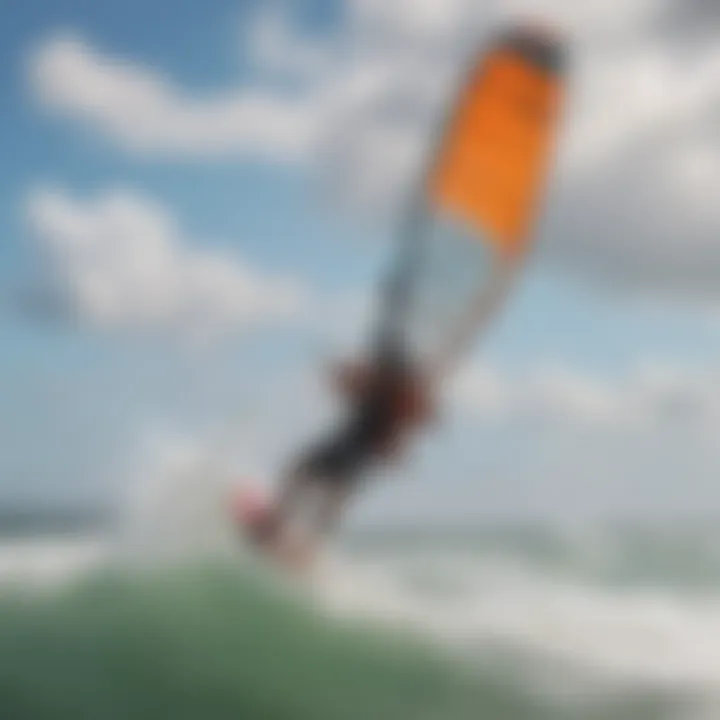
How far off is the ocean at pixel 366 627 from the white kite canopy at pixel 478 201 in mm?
532

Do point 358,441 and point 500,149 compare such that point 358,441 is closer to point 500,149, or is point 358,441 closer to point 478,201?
point 478,201

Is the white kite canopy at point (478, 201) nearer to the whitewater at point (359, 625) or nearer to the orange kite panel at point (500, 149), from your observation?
the orange kite panel at point (500, 149)

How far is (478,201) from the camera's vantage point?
404 cm

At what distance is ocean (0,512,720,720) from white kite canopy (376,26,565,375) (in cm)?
53

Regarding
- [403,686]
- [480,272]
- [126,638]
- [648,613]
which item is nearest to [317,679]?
[403,686]

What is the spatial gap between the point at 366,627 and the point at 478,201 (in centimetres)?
111

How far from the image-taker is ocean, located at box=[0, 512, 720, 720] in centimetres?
364

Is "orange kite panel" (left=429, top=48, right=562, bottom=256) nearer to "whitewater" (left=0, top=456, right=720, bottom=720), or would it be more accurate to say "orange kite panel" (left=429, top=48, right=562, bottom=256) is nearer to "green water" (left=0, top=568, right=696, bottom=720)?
"whitewater" (left=0, top=456, right=720, bottom=720)

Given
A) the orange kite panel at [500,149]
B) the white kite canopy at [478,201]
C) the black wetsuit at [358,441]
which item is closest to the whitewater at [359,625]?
the black wetsuit at [358,441]

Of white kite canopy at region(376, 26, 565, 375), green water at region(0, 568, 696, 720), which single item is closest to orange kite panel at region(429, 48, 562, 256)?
white kite canopy at region(376, 26, 565, 375)

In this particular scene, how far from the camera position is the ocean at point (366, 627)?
3637 millimetres

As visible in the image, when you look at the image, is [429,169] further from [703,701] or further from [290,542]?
[703,701]

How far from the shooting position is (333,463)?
3.77 meters

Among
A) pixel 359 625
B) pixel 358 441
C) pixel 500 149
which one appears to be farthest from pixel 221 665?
pixel 500 149
